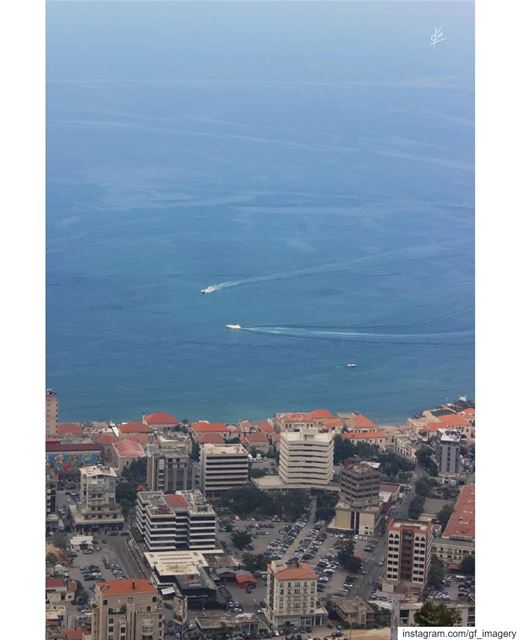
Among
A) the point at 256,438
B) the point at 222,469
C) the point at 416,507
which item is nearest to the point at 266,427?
the point at 256,438

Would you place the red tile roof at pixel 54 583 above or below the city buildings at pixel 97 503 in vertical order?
below

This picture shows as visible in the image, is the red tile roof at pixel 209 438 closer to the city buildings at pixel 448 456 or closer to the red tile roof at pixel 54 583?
the city buildings at pixel 448 456

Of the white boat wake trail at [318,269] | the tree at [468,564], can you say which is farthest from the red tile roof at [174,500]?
the white boat wake trail at [318,269]

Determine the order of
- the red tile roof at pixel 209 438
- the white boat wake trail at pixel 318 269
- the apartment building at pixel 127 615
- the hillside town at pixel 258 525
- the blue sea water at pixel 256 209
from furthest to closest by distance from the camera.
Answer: the white boat wake trail at pixel 318 269
the blue sea water at pixel 256 209
the red tile roof at pixel 209 438
the hillside town at pixel 258 525
the apartment building at pixel 127 615

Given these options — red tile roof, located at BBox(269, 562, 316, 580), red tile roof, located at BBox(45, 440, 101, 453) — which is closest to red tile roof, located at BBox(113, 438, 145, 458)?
red tile roof, located at BBox(45, 440, 101, 453)

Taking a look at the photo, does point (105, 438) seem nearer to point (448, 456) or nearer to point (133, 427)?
point (133, 427)

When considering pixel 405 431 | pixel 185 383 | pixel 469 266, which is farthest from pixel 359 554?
pixel 469 266
